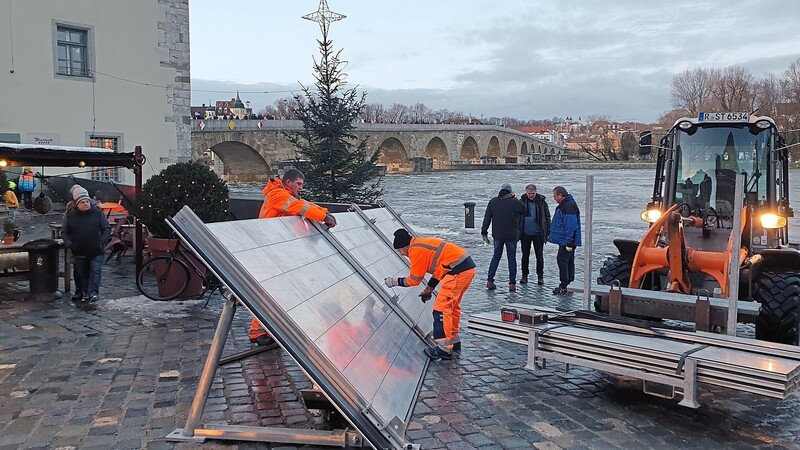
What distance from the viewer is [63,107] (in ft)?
68.3

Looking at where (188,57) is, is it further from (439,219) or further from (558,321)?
(558,321)

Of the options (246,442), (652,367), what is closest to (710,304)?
(652,367)

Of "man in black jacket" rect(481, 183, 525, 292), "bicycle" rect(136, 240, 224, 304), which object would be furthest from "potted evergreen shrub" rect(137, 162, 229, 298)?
"man in black jacket" rect(481, 183, 525, 292)

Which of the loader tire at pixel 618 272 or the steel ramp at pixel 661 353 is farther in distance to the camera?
the loader tire at pixel 618 272

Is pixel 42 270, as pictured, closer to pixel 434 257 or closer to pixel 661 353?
pixel 434 257

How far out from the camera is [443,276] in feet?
22.1

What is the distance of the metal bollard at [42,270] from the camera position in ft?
30.7

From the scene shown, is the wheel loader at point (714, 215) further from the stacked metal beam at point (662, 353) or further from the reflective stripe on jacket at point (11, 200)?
the reflective stripe on jacket at point (11, 200)

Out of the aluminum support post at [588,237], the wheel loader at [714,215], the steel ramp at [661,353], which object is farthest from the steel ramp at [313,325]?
the wheel loader at [714,215]

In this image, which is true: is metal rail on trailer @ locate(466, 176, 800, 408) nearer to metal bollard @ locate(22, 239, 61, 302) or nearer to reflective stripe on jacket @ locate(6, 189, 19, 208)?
metal bollard @ locate(22, 239, 61, 302)

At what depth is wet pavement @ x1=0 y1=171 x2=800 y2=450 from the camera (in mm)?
4848

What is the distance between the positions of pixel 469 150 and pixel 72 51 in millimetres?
78820

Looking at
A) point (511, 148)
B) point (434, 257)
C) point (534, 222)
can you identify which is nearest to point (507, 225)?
point (534, 222)

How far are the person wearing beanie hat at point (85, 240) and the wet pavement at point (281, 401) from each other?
149 cm
